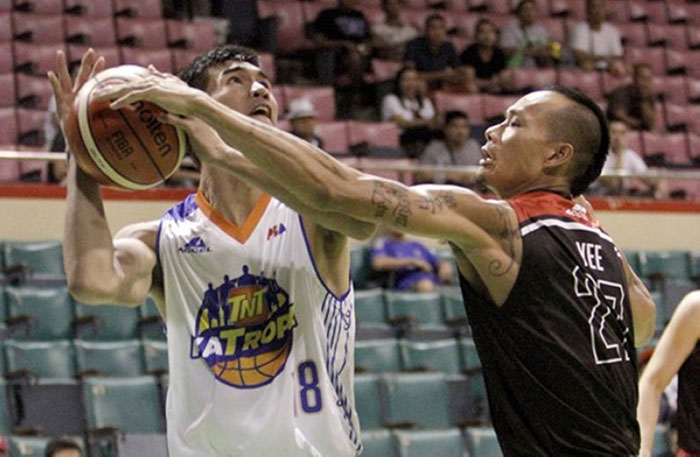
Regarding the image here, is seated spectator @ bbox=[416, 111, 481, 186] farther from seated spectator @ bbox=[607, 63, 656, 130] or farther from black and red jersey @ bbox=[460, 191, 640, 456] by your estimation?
black and red jersey @ bbox=[460, 191, 640, 456]

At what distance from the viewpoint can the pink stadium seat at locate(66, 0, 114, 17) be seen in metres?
12.6

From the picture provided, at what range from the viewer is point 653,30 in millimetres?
15867

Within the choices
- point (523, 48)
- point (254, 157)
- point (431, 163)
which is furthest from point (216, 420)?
point (523, 48)

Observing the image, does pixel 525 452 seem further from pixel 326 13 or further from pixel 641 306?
pixel 326 13

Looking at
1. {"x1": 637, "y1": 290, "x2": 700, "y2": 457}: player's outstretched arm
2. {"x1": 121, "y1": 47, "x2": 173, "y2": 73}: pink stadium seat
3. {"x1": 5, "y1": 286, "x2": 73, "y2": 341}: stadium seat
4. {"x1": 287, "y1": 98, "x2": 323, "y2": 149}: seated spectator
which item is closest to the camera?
{"x1": 637, "y1": 290, "x2": 700, "y2": 457}: player's outstretched arm

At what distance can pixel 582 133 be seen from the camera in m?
3.88

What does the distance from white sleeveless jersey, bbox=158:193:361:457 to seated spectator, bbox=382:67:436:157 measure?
8106mm

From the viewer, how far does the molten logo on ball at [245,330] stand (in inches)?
159

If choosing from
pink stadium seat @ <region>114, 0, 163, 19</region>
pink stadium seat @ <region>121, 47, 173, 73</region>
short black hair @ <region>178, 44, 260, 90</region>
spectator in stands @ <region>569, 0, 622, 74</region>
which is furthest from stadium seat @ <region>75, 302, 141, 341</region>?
spectator in stands @ <region>569, 0, 622, 74</region>

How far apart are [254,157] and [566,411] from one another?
3.46ft

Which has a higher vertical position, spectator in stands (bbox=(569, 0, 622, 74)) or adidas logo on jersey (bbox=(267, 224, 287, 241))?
spectator in stands (bbox=(569, 0, 622, 74))

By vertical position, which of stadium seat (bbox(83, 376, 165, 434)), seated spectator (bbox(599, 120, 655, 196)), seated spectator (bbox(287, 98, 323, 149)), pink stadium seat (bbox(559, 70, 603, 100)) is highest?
pink stadium seat (bbox(559, 70, 603, 100))

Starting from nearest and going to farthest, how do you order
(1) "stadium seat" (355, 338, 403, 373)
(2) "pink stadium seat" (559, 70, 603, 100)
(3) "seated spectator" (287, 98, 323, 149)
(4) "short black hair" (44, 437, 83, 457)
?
(4) "short black hair" (44, 437, 83, 457) < (1) "stadium seat" (355, 338, 403, 373) < (3) "seated spectator" (287, 98, 323, 149) < (2) "pink stadium seat" (559, 70, 603, 100)

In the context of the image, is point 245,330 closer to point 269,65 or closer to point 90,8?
point 269,65
